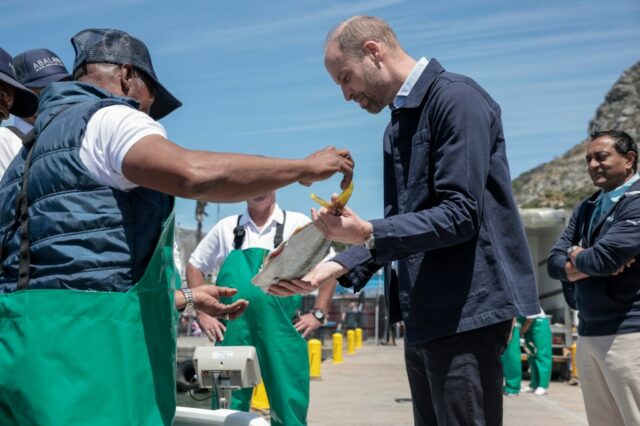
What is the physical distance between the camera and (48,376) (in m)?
2.63

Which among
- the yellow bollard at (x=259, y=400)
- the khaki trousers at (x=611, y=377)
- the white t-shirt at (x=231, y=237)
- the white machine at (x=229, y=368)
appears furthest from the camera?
the yellow bollard at (x=259, y=400)

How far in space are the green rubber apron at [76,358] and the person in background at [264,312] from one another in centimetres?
319

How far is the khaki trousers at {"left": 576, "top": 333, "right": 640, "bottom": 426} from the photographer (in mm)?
4531

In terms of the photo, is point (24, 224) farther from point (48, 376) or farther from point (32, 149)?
point (48, 376)

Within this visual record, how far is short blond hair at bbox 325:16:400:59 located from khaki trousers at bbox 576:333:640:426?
2.21 meters

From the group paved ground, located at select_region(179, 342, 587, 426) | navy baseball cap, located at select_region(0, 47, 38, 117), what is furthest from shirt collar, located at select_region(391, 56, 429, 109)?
paved ground, located at select_region(179, 342, 587, 426)

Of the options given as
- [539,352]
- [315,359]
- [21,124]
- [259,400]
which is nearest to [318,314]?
[259,400]

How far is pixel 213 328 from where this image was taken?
22.3 ft

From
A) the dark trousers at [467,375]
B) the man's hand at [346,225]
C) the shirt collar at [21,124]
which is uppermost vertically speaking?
the shirt collar at [21,124]

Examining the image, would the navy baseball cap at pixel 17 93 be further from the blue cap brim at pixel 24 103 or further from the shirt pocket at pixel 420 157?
the shirt pocket at pixel 420 157

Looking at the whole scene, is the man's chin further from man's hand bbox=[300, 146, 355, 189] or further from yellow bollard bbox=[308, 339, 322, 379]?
yellow bollard bbox=[308, 339, 322, 379]

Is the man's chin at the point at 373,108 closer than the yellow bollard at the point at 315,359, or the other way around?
the man's chin at the point at 373,108

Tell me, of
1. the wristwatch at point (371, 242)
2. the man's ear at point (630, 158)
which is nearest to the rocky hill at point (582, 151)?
the man's ear at point (630, 158)

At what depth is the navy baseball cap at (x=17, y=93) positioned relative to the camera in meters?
3.94
